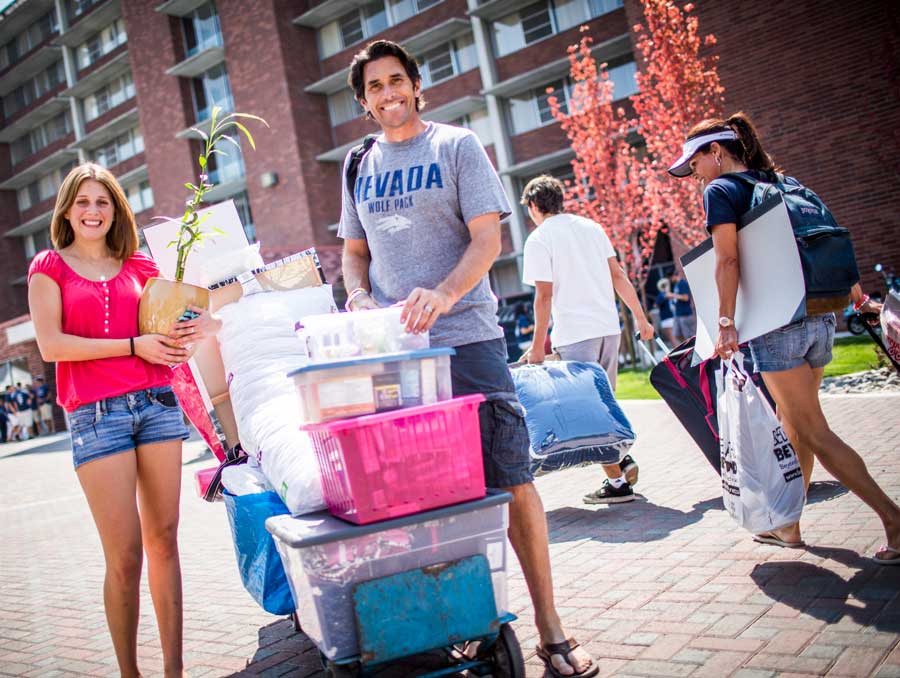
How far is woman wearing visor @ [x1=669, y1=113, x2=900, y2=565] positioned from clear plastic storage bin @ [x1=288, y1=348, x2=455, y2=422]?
1.74m

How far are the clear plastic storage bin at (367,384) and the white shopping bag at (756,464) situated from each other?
1.82 meters

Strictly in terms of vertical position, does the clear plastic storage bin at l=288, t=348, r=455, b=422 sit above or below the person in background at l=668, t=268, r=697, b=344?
below

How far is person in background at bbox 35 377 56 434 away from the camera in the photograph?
3033cm

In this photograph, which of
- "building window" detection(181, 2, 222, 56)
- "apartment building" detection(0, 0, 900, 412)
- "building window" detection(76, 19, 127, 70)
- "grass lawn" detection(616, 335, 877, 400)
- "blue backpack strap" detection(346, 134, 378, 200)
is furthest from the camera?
"building window" detection(76, 19, 127, 70)

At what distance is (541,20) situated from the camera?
26.0 m

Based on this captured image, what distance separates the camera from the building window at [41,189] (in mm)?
42844

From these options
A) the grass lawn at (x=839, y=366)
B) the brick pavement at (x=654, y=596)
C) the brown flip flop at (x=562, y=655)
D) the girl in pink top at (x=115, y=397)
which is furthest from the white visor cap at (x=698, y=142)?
the grass lawn at (x=839, y=366)

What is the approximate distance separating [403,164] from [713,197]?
154cm

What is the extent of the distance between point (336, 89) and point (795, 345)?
2960 cm

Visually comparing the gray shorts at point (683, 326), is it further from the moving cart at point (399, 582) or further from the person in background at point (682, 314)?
the moving cart at point (399, 582)

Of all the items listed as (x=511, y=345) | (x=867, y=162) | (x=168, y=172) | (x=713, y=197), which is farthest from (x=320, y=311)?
(x=168, y=172)

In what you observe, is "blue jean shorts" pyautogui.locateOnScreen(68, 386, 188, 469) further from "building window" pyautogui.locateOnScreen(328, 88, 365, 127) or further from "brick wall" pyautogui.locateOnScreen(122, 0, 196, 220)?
"brick wall" pyautogui.locateOnScreen(122, 0, 196, 220)

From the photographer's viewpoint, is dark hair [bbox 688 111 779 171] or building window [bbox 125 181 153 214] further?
building window [bbox 125 181 153 214]

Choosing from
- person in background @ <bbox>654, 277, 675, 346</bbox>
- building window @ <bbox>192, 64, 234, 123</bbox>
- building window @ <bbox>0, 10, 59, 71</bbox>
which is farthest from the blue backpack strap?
building window @ <bbox>0, 10, 59, 71</bbox>
